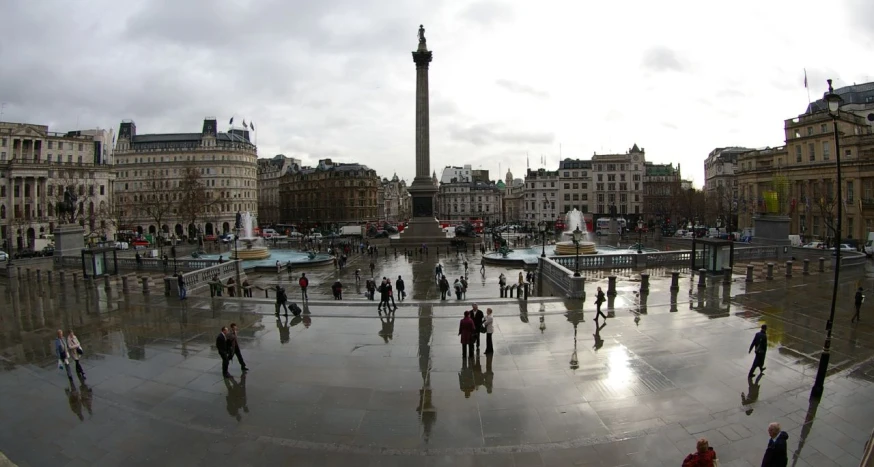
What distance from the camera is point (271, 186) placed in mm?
145125

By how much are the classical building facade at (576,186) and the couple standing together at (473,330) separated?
333ft

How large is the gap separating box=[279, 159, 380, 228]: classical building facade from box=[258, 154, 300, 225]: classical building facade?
13.5 m

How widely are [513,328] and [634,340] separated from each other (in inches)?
156

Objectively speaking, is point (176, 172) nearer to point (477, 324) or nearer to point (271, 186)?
point (271, 186)

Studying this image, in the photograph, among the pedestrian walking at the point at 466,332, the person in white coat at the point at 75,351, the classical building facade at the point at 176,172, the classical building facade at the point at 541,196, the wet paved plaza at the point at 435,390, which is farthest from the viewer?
the classical building facade at the point at 541,196

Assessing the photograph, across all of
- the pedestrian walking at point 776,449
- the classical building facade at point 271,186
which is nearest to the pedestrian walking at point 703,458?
the pedestrian walking at point 776,449

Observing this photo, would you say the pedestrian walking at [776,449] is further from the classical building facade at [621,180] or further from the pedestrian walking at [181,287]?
the classical building facade at [621,180]

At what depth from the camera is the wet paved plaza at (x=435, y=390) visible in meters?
8.86

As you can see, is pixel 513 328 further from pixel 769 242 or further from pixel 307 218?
pixel 307 218

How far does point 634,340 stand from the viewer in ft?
50.0

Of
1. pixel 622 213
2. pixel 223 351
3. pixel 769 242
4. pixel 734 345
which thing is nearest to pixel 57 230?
pixel 223 351

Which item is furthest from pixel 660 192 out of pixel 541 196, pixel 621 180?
pixel 541 196

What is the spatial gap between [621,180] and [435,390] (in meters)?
107

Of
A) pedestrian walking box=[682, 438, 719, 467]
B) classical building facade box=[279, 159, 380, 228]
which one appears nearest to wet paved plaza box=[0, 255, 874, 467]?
pedestrian walking box=[682, 438, 719, 467]
